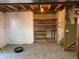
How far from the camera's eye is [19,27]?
958 cm

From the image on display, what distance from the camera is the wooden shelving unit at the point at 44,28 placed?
1135 cm

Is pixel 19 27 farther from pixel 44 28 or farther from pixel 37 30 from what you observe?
pixel 44 28

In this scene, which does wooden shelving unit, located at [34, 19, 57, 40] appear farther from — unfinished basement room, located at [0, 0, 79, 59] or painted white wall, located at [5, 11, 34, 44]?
painted white wall, located at [5, 11, 34, 44]

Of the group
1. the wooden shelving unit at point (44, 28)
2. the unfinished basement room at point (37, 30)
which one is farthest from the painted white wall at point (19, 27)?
the wooden shelving unit at point (44, 28)

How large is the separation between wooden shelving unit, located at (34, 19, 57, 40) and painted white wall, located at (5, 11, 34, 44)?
69.0 inches

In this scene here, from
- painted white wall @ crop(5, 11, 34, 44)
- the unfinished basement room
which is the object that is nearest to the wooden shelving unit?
the unfinished basement room

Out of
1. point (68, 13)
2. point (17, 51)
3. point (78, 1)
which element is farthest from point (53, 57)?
point (78, 1)

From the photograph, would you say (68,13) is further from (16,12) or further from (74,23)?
(16,12)

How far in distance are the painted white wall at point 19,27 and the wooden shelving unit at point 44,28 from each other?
175cm

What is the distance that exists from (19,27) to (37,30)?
7.18 feet

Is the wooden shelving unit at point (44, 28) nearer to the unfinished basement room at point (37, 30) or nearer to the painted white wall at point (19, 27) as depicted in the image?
the unfinished basement room at point (37, 30)

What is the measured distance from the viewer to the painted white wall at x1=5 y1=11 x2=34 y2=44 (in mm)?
9438

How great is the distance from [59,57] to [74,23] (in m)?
1.99

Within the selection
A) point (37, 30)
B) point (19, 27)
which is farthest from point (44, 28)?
point (19, 27)
